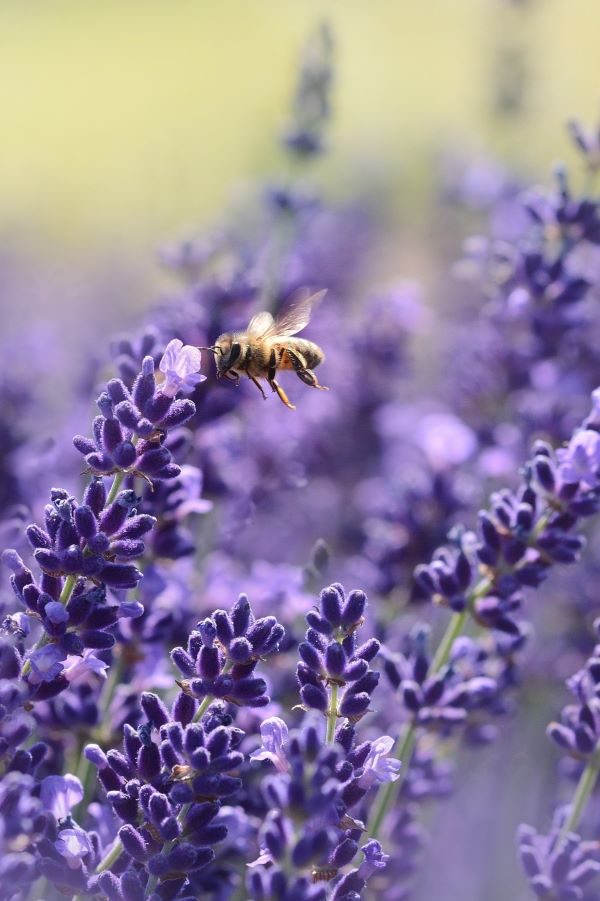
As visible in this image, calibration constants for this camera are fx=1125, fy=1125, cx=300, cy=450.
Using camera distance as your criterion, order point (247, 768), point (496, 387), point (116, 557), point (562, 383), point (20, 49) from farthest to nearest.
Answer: point (20, 49) < point (496, 387) < point (562, 383) < point (247, 768) < point (116, 557)

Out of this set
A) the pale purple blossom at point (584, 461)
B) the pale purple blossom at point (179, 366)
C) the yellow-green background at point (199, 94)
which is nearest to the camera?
the pale purple blossom at point (179, 366)

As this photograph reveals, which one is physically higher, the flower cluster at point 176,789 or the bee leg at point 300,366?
the bee leg at point 300,366

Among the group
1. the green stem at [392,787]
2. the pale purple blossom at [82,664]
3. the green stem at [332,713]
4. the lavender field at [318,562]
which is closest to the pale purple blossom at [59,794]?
the lavender field at [318,562]

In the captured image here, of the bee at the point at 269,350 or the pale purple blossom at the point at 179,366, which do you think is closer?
the pale purple blossom at the point at 179,366

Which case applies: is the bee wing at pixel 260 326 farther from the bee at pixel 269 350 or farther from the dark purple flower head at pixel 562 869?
the dark purple flower head at pixel 562 869

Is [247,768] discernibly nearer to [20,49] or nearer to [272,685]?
[272,685]

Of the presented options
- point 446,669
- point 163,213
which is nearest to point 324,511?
point 446,669

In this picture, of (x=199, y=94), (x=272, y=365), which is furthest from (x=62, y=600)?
(x=199, y=94)
